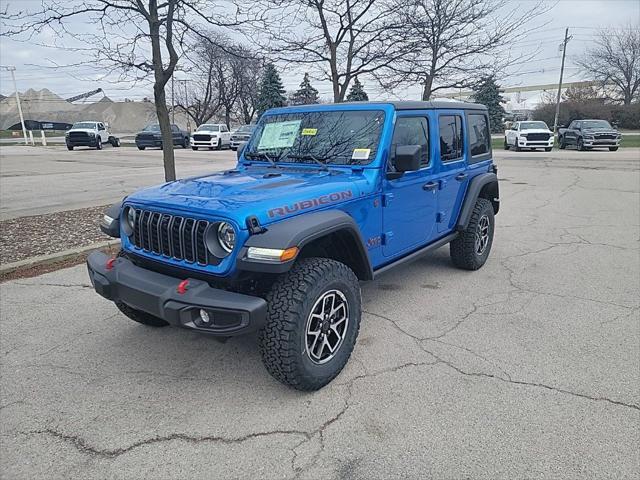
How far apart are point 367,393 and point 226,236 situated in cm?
135

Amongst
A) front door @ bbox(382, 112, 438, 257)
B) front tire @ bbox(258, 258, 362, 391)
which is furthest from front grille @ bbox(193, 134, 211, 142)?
front tire @ bbox(258, 258, 362, 391)

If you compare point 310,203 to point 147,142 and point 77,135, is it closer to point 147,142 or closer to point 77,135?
point 147,142

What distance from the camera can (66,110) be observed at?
74.6 meters

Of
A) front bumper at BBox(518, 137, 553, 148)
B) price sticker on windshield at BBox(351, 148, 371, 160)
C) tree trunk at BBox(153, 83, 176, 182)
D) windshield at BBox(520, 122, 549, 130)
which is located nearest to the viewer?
price sticker on windshield at BBox(351, 148, 371, 160)

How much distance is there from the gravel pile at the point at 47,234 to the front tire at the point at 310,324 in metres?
4.36

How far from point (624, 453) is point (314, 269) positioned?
1.92 m

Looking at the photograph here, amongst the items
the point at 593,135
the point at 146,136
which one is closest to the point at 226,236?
the point at 593,135

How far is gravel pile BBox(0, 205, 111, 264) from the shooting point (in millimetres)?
5844

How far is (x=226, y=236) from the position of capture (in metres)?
2.70

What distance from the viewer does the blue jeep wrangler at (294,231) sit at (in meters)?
2.61

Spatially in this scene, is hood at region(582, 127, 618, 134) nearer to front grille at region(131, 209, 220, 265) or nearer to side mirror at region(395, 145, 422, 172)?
side mirror at region(395, 145, 422, 172)

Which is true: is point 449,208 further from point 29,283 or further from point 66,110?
point 66,110

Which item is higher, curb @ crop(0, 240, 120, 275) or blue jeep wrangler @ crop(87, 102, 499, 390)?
blue jeep wrangler @ crop(87, 102, 499, 390)

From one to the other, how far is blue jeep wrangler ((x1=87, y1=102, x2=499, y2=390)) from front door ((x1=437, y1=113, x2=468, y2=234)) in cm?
3
